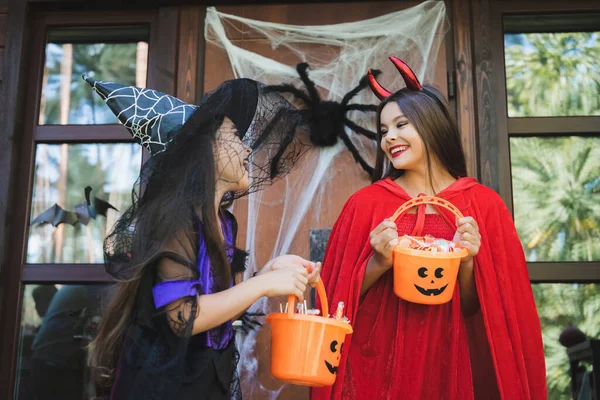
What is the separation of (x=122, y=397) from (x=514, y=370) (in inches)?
48.7

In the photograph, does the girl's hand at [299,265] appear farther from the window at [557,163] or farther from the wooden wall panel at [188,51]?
the window at [557,163]

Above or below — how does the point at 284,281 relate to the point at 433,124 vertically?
below

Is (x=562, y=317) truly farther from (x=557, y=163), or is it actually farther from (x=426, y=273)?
(x=426, y=273)

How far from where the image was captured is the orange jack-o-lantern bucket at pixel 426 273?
7.11ft

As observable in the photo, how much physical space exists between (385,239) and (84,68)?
193 cm

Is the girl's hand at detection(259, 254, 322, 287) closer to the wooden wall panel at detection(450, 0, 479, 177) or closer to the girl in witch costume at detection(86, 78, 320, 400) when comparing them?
the girl in witch costume at detection(86, 78, 320, 400)

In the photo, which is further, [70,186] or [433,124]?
[70,186]

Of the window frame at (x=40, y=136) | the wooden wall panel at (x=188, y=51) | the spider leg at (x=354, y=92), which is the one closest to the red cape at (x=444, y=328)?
the spider leg at (x=354, y=92)

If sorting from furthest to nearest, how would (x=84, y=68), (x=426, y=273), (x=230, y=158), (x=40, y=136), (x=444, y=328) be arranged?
(x=84, y=68) < (x=40, y=136) < (x=444, y=328) < (x=426, y=273) < (x=230, y=158)

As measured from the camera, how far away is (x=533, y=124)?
320 centimetres

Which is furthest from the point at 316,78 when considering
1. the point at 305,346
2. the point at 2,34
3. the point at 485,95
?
the point at 305,346

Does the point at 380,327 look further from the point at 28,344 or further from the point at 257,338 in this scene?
the point at 28,344

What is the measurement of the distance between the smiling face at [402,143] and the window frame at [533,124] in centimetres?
63

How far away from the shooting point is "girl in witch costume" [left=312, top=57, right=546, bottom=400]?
2355 mm
